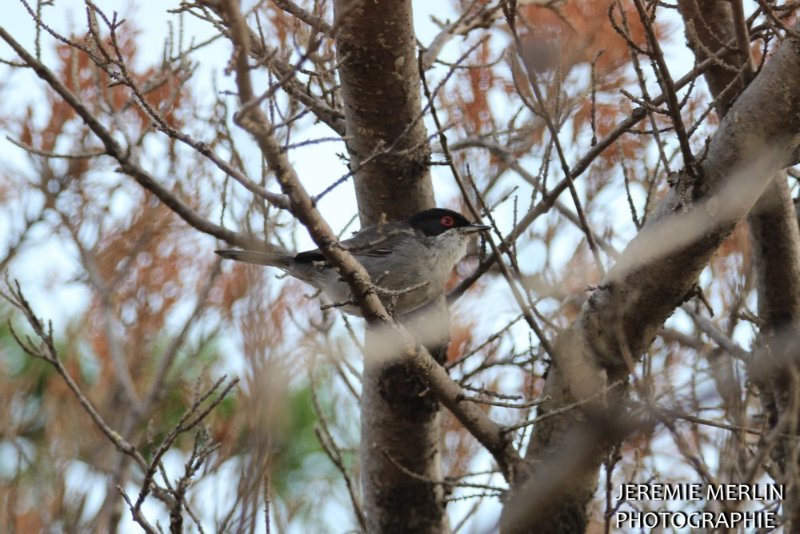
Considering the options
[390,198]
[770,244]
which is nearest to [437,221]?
[390,198]

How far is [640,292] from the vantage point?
400 centimetres

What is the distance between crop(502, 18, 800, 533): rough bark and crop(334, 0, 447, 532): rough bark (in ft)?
2.22

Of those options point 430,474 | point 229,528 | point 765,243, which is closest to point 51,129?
point 430,474

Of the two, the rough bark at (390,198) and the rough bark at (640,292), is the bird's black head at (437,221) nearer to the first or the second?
the rough bark at (390,198)

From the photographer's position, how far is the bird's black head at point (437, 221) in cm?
494

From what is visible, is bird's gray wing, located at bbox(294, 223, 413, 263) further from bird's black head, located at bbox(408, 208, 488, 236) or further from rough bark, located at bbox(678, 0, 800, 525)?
rough bark, located at bbox(678, 0, 800, 525)

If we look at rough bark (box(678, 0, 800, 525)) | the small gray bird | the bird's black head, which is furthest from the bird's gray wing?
rough bark (box(678, 0, 800, 525))

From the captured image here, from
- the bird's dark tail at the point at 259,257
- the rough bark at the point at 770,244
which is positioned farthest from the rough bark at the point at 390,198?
the rough bark at the point at 770,244

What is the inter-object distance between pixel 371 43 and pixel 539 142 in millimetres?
2912

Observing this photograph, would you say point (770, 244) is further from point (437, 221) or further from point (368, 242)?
point (368, 242)

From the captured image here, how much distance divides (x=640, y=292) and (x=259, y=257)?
80.7 inches

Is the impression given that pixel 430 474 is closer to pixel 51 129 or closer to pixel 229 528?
pixel 229 528

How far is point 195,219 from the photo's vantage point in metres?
2.88

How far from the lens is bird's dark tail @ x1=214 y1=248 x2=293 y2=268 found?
178 inches
